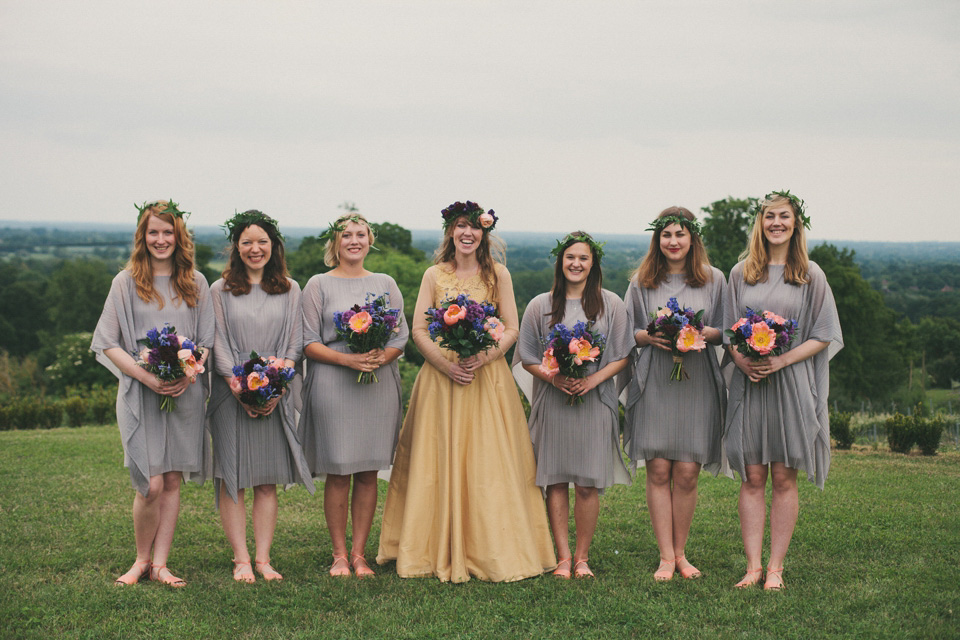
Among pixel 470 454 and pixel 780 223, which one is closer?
pixel 780 223

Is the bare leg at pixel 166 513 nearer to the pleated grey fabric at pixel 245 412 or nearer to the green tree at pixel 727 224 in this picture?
the pleated grey fabric at pixel 245 412

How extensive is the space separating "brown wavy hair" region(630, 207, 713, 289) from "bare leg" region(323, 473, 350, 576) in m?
3.08

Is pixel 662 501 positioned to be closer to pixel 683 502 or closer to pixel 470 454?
pixel 683 502

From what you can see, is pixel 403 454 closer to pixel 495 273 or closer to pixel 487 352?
pixel 487 352

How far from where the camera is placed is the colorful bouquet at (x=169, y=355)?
19.6 ft

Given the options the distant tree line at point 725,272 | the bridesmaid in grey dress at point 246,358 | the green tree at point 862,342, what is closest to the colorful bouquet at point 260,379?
the bridesmaid in grey dress at point 246,358

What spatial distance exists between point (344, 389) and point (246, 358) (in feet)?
2.76

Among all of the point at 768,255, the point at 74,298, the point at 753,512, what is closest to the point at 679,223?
the point at 768,255

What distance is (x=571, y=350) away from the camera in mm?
6199

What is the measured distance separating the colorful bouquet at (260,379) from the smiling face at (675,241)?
10.5 feet

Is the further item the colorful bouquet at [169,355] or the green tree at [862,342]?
the green tree at [862,342]

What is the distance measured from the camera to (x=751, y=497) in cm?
645

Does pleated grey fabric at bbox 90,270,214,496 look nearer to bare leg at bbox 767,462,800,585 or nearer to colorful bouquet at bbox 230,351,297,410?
colorful bouquet at bbox 230,351,297,410

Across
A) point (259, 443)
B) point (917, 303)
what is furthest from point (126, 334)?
point (917, 303)
